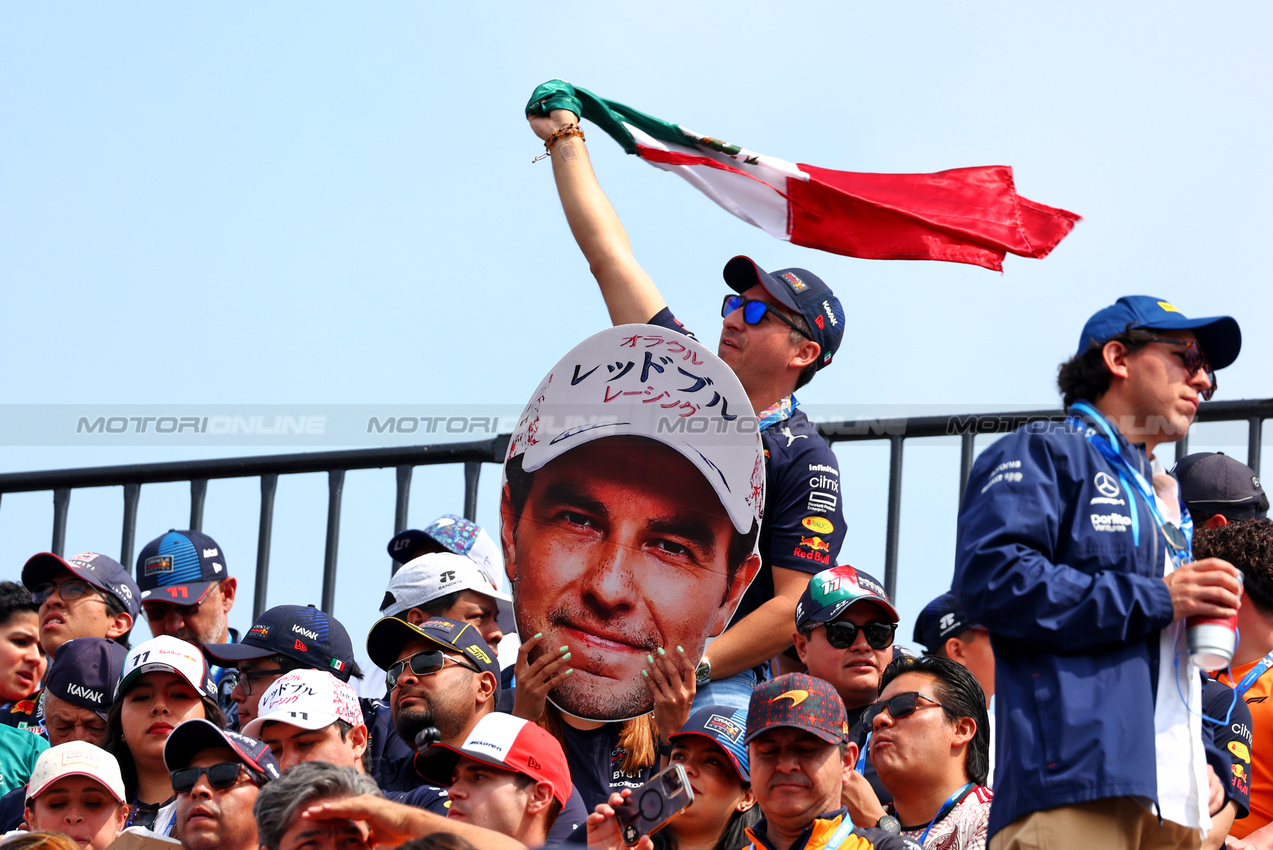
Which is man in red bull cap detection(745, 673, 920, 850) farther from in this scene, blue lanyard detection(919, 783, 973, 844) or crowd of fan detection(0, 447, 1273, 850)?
blue lanyard detection(919, 783, 973, 844)

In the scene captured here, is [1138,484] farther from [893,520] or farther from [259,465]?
[259,465]

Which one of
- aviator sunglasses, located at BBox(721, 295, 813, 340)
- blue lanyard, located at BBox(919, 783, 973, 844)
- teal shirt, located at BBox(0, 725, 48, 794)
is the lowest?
teal shirt, located at BBox(0, 725, 48, 794)

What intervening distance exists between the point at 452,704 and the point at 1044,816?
8.55 feet

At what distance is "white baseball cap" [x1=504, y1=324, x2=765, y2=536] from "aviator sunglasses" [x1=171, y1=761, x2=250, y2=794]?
52.2 inches

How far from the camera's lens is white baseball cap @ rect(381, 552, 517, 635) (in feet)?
20.5

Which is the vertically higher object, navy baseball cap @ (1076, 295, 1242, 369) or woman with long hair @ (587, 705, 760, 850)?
navy baseball cap @ (1076, 295, 1242, 369)

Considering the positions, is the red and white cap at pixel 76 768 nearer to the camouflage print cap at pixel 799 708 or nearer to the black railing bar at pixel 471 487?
the camouflage print cap at pixel 799 708

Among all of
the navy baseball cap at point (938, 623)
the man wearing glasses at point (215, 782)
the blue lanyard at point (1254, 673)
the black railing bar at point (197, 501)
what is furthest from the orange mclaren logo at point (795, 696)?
the black railing bar at point (197, 501)

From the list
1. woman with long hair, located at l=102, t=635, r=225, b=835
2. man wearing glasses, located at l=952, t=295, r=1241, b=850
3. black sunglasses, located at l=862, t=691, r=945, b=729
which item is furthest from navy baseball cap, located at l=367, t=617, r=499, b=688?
man wearing glasses, located at l=952, t=295, r=1241, b=850

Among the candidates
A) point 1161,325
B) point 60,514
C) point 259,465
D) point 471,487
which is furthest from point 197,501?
point 1161,325

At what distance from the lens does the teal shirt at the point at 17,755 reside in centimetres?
607

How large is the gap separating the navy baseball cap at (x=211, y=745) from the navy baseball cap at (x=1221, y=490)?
3.30 meters

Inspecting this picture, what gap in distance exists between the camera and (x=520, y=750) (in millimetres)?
4586

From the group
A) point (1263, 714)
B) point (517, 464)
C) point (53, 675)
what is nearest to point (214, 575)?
point (53, 675)
